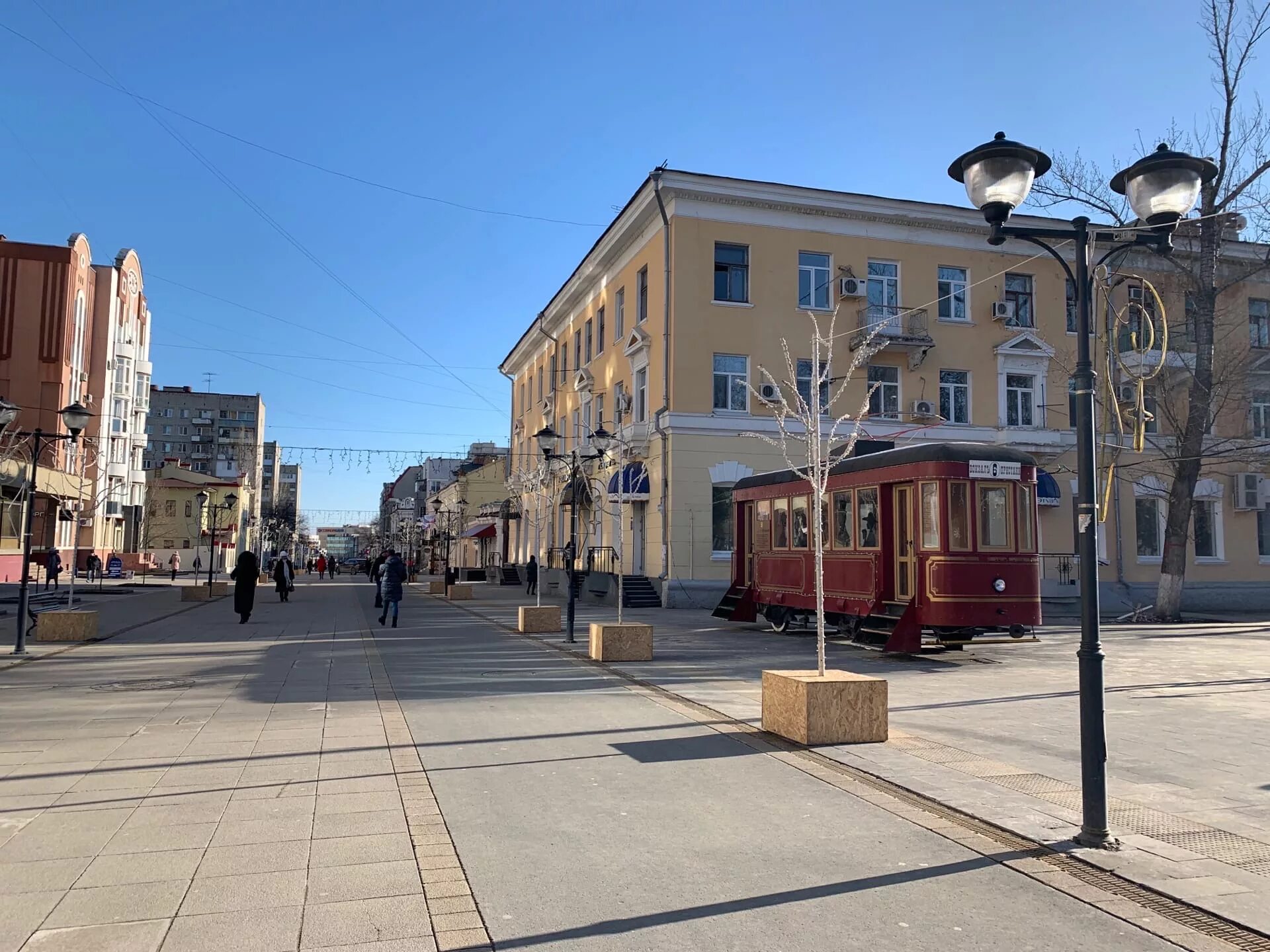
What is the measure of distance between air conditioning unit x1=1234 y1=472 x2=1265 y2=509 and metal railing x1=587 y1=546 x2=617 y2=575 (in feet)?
68.3

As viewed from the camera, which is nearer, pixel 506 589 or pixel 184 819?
pixel 184 819

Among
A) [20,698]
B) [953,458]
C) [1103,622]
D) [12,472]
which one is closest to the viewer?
[20,698]

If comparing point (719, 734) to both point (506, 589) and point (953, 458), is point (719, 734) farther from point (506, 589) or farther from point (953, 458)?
point (506, 589)

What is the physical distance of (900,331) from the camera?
30.0 meters

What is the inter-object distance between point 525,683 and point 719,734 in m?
4.07

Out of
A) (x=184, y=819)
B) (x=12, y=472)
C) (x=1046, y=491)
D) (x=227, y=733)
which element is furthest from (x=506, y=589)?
(x=184, y=819)

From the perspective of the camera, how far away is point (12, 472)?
1393 inches

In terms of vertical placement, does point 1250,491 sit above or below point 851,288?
below

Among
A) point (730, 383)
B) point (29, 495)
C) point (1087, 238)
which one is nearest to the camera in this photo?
point (1087, 238)

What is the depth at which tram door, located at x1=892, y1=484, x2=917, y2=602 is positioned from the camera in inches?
614

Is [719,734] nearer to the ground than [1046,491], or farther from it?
nearer to the ground

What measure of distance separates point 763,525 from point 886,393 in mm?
11820

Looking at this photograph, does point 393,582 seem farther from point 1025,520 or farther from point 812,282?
point 812,282

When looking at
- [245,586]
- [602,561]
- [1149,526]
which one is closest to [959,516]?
[245,586]
